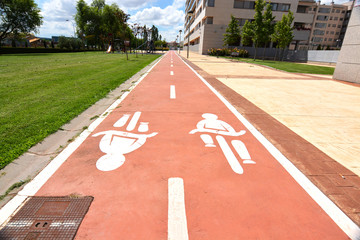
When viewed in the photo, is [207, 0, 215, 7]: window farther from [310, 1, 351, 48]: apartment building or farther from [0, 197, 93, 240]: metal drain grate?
[310, 1, 351, 48]: apartment building

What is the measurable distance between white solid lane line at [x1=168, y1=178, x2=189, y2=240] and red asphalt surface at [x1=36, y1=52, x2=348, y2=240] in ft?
0.20

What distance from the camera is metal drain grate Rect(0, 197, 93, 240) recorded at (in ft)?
6.47

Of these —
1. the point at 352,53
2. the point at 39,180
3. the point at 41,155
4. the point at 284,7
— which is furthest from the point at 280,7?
the point at 39,180

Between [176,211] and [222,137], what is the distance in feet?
7.38

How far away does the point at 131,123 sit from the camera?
15.8ft

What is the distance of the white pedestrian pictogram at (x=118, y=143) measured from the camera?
322 centimetres

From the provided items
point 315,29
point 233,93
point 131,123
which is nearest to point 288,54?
point 233,93

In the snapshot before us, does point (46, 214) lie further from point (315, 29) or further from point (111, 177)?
point (315, 29)

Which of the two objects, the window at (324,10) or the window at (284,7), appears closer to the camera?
the window at (284,7)

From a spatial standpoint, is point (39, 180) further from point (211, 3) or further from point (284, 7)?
point (284, 7)

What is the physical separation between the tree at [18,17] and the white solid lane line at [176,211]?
5748 centimetres

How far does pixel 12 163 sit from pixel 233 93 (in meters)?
7.40

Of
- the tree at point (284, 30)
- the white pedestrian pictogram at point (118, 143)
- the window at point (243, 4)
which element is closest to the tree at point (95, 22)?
the window at point (243, 4)

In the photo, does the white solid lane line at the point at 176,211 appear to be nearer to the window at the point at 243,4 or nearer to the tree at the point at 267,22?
the tree at the point at 267,22
